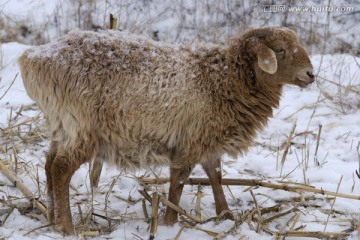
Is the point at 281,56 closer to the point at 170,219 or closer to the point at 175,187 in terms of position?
the point at 175,187

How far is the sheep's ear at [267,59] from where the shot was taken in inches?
163

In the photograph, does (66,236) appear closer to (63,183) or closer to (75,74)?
(63,183)

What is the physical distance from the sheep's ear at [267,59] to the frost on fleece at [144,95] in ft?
0.50

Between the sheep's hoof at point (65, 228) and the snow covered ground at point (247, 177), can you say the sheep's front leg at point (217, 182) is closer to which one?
the snow covered ground at point (247, 177)

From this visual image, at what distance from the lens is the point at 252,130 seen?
A: 14.3 feet

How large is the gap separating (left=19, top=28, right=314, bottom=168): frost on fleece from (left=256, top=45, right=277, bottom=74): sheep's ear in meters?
0.15

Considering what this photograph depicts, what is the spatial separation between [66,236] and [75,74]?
3.87 feet

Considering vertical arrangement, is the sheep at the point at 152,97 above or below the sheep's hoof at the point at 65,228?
above

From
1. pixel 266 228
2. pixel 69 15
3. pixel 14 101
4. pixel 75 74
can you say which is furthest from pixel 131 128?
pixel 69 15

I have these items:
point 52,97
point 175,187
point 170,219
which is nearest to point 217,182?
point 175,187

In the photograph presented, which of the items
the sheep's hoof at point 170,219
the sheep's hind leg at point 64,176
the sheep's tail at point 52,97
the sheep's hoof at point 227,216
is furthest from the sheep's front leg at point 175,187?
the sheep's tail at point 52,97

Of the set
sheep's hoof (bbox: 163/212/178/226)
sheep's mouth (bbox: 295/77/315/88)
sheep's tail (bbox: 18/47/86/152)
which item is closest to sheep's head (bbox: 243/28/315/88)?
sheep's mouth (bbox: 295/77/315/88)

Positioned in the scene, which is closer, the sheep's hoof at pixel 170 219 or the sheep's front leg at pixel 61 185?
the sheep's front leg at pixel 61 185

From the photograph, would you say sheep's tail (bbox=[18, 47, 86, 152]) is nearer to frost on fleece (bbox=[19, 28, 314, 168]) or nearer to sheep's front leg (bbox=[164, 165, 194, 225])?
frost on fleece (bbox=[19, 28, 314, 168])
